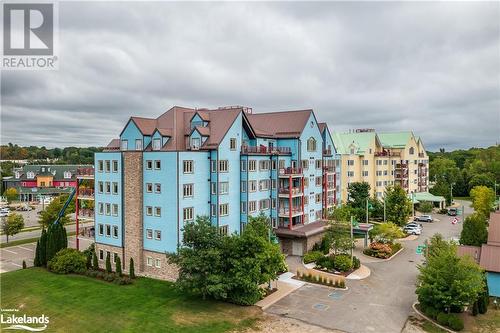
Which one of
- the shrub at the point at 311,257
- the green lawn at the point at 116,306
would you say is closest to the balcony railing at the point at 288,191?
the shrub at the point at 311,257

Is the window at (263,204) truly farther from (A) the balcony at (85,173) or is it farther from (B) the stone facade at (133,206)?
(A) the balcony at (85,173)

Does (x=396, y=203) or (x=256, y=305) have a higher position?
(x=396, y=203)

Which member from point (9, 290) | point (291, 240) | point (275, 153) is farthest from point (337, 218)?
point (9, 290)

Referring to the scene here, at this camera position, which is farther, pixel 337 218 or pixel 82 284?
pixel 337 218

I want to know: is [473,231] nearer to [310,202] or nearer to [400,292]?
[400,292]

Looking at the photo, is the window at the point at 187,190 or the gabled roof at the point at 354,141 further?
the gabled roof at the point at 354,141

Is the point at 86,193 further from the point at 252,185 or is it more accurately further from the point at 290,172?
the point at 290,172

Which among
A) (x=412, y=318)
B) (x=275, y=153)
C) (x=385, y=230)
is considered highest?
(x=275, y=153)

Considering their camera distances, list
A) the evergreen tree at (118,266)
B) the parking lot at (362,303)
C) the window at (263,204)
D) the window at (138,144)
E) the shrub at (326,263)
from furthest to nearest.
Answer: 1. the window at (263,204)
2. the window at (138,144)
3. the shrub at (326,263)
4. the evergreen tree at (118,266)
5. the parking lot at (362,303)
